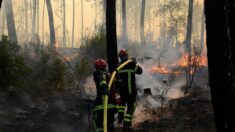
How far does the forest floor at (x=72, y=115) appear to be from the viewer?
32.9 ft

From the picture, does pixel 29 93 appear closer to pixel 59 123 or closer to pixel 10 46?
pixel 10 46

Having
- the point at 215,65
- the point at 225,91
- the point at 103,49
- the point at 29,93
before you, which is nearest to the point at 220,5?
the point at 215,65

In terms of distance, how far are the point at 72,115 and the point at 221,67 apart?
6868 millimetres

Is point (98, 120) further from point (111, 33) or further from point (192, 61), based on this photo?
point (192, 61)

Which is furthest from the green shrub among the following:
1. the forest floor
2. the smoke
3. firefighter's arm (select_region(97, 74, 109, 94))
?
firefighter's arm (select_region(97, 74, 109, 94))

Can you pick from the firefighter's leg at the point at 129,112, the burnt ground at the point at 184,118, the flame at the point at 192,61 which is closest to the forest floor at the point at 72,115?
the burnt ground at the point at 184,118

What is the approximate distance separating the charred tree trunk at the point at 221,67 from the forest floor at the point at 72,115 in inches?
158

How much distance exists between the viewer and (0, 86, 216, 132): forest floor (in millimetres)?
10023

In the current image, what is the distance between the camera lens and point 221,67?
5445mm

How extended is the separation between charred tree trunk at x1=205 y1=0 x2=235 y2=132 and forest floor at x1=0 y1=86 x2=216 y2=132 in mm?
4009

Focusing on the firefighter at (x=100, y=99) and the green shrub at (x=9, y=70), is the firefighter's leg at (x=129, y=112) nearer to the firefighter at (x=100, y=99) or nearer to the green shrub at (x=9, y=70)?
the firefighter at (x=100, y=99)

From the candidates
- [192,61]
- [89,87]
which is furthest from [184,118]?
[192,61]

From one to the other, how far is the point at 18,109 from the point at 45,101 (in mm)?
1297

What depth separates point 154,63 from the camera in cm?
2522
